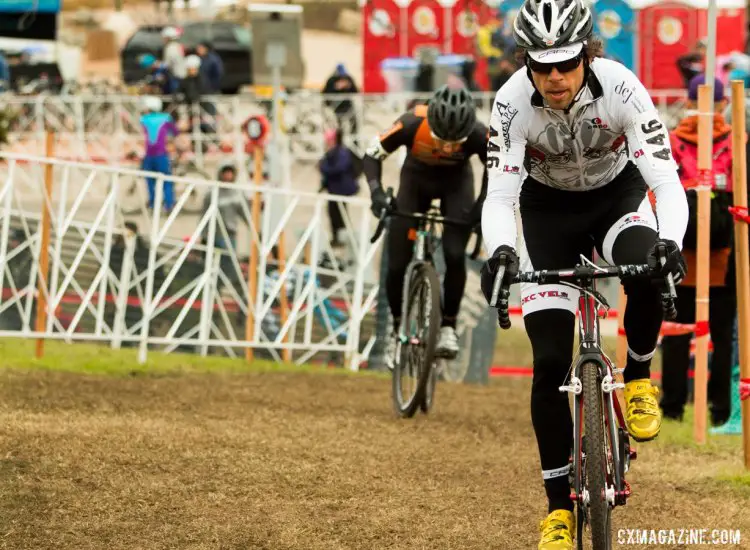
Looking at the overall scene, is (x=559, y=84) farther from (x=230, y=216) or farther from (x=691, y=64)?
(x=691, y=64)

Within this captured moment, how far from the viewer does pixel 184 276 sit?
49.3 ft

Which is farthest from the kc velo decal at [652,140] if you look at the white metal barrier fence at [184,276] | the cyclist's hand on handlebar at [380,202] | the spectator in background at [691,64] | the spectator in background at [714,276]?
the spectator in background at [691,64]

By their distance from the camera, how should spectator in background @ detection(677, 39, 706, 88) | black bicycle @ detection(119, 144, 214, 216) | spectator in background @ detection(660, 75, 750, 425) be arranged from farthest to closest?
spectator in background @ detection(677, 39, 706, 88) → black bicycle @ detection(119, 144, 214, 216) → spectator in background @ detection(660, 75, 750, 425)

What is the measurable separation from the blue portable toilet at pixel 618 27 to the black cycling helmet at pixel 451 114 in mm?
17171

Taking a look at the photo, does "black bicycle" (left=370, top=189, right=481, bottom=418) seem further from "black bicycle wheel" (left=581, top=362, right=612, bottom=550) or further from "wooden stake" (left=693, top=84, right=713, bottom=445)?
"black bicycle wheel" (left=581, top=362, right=612, bottom=550)

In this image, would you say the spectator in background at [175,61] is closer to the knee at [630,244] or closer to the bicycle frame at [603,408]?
the knee at [630,244]

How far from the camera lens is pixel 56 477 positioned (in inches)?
305

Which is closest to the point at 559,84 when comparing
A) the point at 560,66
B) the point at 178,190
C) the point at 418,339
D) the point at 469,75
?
the point at 560,66

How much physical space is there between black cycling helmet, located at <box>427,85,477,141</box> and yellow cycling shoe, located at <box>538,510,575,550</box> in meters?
4.41

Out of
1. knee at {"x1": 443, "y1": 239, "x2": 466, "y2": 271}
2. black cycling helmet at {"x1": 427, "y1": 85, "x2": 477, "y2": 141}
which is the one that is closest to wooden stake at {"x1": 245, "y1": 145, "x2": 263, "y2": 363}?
knee at {"x1": 443, "y1": 239, "x2": 466, "y2": 271}

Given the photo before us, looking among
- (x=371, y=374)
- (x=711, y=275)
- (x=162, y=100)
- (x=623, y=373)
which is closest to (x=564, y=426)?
(x=623, y=373)

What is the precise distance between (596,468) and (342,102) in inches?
817

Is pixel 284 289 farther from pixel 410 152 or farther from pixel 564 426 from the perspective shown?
pixel 564 426

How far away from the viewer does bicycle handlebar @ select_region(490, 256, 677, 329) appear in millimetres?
5836
